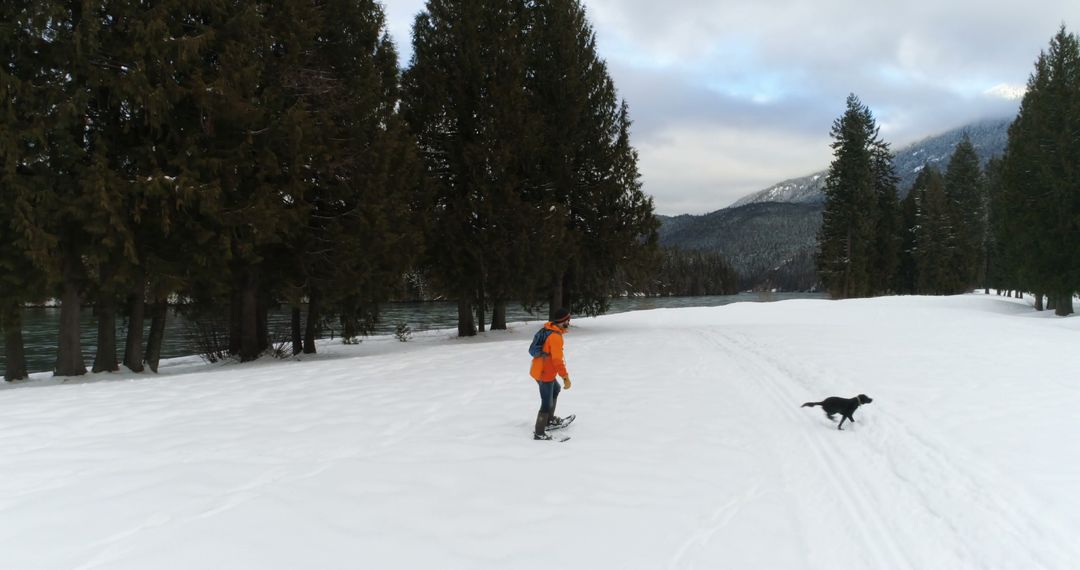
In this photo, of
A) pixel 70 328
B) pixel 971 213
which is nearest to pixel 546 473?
pixel 70 328

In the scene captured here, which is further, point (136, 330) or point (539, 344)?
point (136, 330)

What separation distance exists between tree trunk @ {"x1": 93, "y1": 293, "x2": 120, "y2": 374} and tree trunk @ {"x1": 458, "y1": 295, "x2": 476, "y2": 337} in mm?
10609

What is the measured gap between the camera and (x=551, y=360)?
22.5 ft

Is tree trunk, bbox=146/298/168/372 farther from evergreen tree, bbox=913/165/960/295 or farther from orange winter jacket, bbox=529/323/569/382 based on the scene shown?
evergreen tree, bbox=913/165/960/295

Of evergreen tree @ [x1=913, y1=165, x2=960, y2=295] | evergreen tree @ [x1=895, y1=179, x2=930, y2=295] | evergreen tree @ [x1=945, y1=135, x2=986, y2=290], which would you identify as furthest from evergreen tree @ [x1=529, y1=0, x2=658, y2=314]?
evergreen tree @ [x1=945, y1=135, x2=986, y2=290]

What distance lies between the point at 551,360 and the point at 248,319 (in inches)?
493

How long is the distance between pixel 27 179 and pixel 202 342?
9.64 metres

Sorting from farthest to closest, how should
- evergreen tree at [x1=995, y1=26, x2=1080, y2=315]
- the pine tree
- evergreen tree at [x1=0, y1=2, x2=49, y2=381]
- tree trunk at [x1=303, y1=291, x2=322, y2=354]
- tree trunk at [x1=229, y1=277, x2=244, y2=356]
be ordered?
evergreen tree at [x1=995, y1=26, x2=1080, y2=315] < the pine tree < tree trunk at [x1=303, y1=291, x2=322, y2=354] < tree trunk at [x1=229, y1=277, x2=244, y2=356] < evergreen tree at [x1=0, y1=2, x2=49, y2=381]

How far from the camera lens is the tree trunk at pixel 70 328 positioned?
12.2 metres

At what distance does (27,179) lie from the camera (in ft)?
35.5

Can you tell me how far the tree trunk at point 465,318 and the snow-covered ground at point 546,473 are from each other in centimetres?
961

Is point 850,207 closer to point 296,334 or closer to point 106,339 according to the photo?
point 296,334

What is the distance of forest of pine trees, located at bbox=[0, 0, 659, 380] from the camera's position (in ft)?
Answer: 36.7

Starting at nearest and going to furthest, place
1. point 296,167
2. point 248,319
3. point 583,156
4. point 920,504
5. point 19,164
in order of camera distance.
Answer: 1. point 920,504
2. point 19,164
3. point 296,167
4. point 248,319
5. point 583,156
